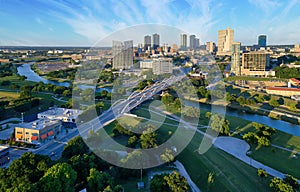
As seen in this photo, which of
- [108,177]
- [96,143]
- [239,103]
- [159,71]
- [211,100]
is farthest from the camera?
[159,71]

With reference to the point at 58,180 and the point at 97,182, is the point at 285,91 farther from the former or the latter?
the point at 58,180

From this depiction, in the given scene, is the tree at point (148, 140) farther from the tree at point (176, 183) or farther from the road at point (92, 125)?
the road at point (92, 125)

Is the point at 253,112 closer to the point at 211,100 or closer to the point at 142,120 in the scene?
the point at 211,100

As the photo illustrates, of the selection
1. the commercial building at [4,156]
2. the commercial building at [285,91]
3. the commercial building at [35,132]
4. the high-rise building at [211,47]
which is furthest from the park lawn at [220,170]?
the high-rise building at [211,47]

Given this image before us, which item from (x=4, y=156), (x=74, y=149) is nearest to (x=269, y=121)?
(x=74, y=149)

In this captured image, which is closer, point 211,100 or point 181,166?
point 181,166

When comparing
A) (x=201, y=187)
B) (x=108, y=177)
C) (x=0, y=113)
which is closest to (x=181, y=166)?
(x=201, y=187)
